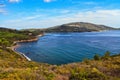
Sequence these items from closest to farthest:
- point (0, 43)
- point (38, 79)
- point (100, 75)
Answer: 1. point (38, 79)
2. point (100, 75)
3. point (0, 43)

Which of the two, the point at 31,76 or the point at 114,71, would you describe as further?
the point at 114,71

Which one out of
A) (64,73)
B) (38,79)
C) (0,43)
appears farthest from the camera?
(0,43)

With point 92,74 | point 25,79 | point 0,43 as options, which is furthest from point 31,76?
point 0,43

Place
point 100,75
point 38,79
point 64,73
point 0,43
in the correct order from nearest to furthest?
point 38,79 → point 100,75 → point 64,73 → point 0,43

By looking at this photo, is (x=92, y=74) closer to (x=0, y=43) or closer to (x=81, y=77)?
(x=81, y=77)

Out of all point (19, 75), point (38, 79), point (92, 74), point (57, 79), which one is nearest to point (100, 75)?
point (92, 74)

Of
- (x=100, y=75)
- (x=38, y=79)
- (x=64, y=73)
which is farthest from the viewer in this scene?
(x=64, y=73)

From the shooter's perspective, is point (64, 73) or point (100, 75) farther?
point (64, 73)

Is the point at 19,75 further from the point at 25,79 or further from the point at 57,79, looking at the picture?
the point at 57,79
